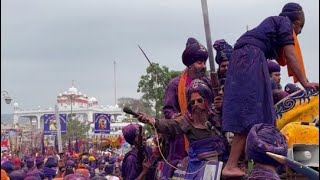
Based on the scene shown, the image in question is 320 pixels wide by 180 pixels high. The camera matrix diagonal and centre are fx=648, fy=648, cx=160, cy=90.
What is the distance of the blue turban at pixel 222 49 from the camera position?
16.4 ft

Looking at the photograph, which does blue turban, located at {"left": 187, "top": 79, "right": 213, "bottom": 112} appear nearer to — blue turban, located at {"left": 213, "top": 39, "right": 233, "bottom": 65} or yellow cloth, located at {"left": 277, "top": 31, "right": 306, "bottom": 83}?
blue turban, located at {"left": 213, "top": 39, "right": 233, "bottom": 65}

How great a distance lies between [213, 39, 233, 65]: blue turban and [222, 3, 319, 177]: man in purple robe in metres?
0.75

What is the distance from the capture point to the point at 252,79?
4062 millimetres

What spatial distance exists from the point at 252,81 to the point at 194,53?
1142mm

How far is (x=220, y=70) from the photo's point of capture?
5066 millimetres

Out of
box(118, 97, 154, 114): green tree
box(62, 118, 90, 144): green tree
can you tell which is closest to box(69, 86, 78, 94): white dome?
box(62, 118, 90, 144): green tree

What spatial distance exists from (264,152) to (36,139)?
43.6m

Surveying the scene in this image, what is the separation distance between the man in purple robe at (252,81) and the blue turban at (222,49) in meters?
0.75

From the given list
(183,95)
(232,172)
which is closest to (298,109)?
(232,172)

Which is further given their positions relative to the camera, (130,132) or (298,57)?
(130,132)

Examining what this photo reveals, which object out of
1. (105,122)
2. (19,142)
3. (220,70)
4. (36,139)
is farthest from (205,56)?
(36,139)

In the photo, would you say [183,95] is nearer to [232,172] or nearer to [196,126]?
[196,126]

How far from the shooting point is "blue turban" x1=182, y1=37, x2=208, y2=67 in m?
5.12

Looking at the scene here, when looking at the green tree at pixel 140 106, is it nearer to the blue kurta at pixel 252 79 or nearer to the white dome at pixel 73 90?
the blue kurta at pixel 252 79
